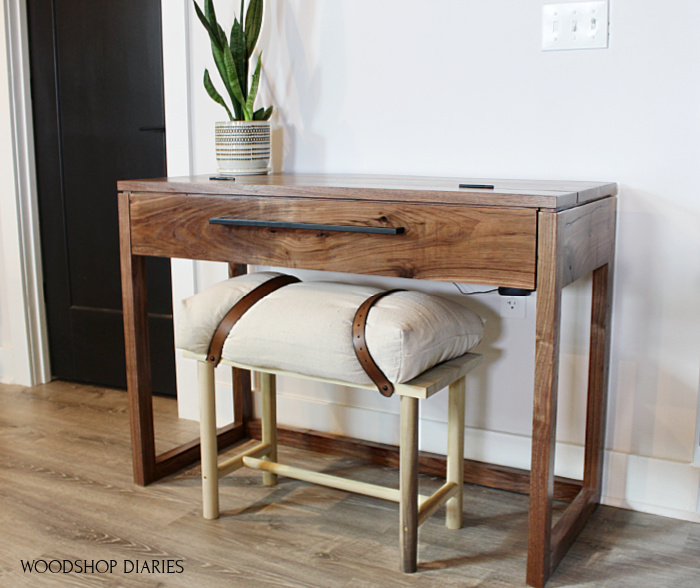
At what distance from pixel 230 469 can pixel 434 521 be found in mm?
479

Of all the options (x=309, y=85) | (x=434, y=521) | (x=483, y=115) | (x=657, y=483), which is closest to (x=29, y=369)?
(x=309, y=85)

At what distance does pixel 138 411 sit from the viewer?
5.95ft

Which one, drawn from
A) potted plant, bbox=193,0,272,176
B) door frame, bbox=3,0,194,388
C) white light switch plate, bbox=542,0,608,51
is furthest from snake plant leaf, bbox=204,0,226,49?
white light switch plate, bbox=542,0,608,51

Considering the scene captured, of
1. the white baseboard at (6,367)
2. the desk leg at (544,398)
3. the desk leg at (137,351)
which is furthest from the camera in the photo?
the white baseboard at (6,367)

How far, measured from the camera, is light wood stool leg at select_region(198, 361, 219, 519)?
163 cm

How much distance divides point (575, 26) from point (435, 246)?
2.19 feet

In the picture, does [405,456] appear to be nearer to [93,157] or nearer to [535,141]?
[535,141]

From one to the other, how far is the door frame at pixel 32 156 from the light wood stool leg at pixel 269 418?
0.55 m

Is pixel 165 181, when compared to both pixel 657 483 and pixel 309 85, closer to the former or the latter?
pixel 309 85

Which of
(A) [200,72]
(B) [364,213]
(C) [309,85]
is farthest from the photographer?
(A) [200,72]

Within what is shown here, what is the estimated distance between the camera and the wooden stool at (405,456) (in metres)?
1.42

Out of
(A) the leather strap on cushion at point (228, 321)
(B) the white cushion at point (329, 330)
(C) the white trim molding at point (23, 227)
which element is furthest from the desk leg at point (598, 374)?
(C) the white trim molding at point (23, 227)

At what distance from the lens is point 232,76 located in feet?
6.07

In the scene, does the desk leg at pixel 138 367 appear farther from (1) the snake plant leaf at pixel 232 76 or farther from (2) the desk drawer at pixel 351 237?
(1) the snake plant leaf at pixel 232 76
